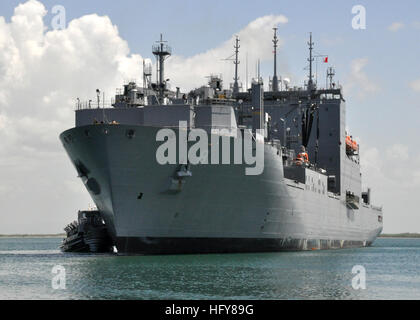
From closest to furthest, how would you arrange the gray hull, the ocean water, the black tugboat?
the ocean water
the gray hull
the black tugboat

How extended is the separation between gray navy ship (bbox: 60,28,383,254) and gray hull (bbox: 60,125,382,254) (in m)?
0.05

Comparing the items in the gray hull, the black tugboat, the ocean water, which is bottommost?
the ocean water

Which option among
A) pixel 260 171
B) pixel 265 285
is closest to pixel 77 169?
pixel 260 171

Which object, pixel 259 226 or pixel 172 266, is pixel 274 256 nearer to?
pixel 259 226

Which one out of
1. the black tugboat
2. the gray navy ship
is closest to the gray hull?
the gray navy ship

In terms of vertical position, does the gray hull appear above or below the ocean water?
above

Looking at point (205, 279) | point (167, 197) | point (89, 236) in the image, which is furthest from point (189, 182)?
point (89, 236)

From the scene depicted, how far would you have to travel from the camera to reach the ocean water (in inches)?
992

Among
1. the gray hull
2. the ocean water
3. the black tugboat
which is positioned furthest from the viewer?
the black tugboat

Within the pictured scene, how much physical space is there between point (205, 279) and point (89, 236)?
2073 cm

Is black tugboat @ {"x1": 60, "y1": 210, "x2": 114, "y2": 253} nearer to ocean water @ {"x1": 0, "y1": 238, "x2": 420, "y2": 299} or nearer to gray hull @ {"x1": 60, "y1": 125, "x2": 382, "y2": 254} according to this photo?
ocean water @ {"x1": 0, "y1": 238, "x2": 420, "y2": 299}

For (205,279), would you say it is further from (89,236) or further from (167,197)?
(89,236)

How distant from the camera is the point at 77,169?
39.7 metres
